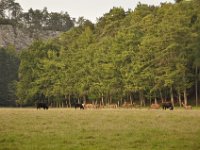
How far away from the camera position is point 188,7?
80.2 metres

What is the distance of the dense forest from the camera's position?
74.6 m

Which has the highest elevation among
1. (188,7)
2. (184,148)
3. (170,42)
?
(188,7)

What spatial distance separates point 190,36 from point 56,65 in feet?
120

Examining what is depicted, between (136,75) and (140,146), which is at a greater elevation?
(136,75)

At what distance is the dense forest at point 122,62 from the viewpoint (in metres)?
74.6

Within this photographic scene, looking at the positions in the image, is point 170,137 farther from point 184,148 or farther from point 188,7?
point 188,7

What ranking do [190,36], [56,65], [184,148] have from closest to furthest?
[184,148]
[190,36]
[56,65]

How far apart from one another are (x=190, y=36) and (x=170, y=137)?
184ft

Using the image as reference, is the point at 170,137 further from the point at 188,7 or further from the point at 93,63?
the point at 93,63

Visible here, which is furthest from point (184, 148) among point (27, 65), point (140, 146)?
point (27, 65)

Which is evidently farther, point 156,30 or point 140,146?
point 156,30

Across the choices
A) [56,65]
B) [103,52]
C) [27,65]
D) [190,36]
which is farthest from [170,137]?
[27,65]

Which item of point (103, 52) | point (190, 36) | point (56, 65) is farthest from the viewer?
point (56, 65)

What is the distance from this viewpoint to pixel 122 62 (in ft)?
275
